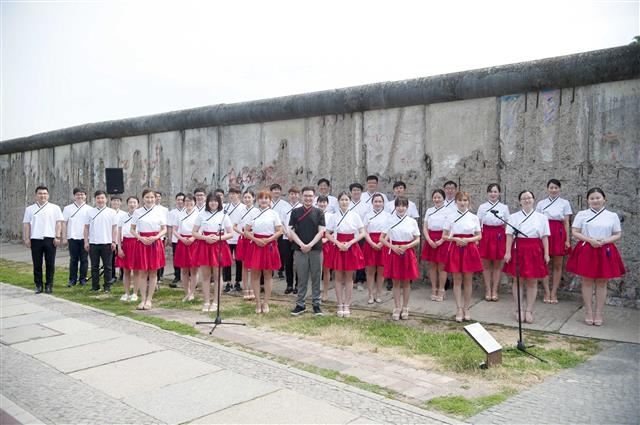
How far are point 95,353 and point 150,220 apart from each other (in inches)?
119

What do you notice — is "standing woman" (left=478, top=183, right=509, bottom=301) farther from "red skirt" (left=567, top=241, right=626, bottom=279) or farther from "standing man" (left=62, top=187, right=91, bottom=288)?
"standing man" (left=62, top=187, right=91, bottom=288)

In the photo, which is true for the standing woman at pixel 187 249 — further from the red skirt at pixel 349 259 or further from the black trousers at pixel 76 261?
the black trousers at pixel 76 261

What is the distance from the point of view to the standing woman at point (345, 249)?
8453 mm

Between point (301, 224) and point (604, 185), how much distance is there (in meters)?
4.57

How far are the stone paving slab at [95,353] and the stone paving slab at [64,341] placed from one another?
0.48 ft

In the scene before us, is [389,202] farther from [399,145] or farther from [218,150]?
[218,150]

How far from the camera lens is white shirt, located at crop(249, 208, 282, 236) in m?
8.55

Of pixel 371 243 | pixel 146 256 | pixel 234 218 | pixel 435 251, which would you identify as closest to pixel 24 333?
pixel 146 256

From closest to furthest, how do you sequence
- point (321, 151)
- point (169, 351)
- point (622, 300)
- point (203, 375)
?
1. point (203, 375)
2. point (169, 351)
3. point (622, 300)
4. point (321, 151)

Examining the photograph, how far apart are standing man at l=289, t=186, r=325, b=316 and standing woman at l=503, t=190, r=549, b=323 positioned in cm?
271

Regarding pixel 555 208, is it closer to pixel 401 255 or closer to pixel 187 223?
pixel 401 255

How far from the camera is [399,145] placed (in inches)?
426

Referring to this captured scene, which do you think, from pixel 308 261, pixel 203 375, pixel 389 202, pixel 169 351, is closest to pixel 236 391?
pixel 203 375

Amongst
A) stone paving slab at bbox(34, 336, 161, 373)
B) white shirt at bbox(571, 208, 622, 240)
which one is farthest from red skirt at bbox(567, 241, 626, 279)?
stone paving slab at bbox(34, 336, 161, 373)
